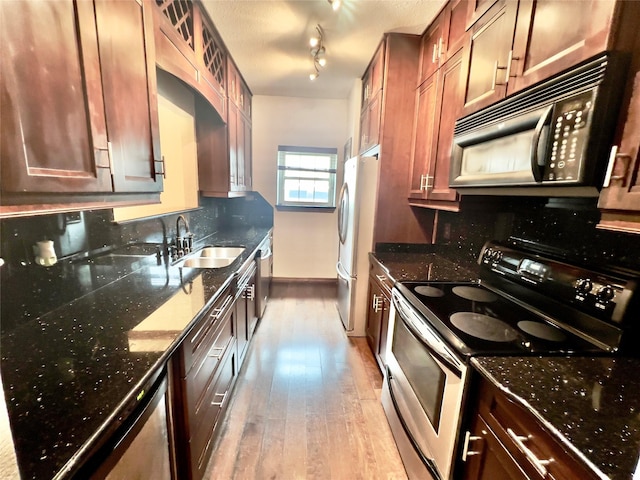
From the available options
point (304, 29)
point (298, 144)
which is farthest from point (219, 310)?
point (298, 144)

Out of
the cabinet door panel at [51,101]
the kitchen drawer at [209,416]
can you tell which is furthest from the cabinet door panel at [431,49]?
the kitchen drawer at [209,416]

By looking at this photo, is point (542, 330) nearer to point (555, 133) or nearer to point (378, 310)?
point (555, 133)

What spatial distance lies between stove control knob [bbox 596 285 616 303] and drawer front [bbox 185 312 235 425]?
1.59 metres

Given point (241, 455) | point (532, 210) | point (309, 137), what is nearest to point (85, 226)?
point (241, 455)

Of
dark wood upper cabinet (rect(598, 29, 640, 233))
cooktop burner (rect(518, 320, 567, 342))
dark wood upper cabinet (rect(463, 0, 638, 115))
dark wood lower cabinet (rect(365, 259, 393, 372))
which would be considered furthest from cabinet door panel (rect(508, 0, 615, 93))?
dark wood lower cabinet (rect(365, 259, 393, 372))

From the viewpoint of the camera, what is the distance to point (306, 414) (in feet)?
6.14

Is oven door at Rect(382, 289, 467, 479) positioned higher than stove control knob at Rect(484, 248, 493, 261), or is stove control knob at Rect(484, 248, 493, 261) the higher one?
stove control knob at Rect(484, 248, 493, 261)

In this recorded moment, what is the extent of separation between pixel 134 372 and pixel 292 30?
258 cm

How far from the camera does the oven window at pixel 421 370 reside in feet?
3.97

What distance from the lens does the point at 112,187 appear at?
1.06 metres

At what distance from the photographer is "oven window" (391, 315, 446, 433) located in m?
1.21

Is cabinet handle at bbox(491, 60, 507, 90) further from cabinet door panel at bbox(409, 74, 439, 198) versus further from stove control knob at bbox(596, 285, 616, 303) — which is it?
stove control knob at bbox(596, 285, 616, 303)

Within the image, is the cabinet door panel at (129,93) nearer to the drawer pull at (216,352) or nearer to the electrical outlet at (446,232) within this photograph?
the drawer pull at (216,352)

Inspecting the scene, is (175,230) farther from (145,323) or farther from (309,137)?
(309,137)
